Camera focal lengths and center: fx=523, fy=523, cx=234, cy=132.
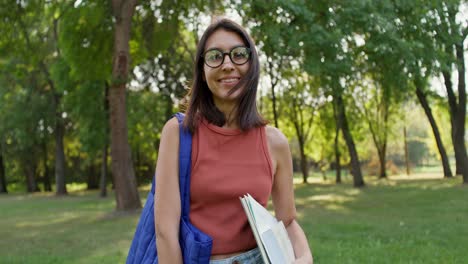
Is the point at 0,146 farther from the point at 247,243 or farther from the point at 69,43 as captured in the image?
the point at 247,243

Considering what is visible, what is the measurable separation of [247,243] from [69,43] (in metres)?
16.7

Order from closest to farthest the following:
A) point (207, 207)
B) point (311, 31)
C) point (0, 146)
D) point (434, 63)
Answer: point (207, 207) < point (311, 31) < point (434, 63) < point (0, 146)

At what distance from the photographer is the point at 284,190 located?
2248mm

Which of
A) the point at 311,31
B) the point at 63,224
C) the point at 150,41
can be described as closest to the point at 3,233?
the point at 63,224

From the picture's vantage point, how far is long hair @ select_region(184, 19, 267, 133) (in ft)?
6.72

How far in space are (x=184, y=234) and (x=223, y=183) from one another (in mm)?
233

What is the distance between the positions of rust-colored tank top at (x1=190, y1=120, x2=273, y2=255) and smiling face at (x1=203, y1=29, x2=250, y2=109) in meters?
0.15

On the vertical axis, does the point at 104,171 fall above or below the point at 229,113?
below

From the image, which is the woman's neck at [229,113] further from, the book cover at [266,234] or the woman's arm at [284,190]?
the book cover at [266,234]

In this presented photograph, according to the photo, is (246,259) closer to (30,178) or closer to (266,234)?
(266,234)

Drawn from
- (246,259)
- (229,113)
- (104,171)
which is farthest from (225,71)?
(104,171)

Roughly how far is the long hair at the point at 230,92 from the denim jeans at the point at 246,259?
48cm

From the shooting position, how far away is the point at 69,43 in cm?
1742

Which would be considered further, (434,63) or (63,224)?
(63,224)
